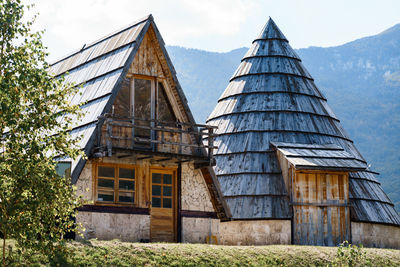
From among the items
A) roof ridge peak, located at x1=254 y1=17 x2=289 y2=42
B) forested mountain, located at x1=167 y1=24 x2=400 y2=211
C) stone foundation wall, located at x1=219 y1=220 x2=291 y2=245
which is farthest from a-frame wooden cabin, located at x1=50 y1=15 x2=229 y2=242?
forested mountain, located at x1=167 y1=24 x2=400 y2=211

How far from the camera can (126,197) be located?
2877 cm

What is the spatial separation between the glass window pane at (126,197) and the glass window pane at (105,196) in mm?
319

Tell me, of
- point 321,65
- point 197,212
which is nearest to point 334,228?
point 197,212

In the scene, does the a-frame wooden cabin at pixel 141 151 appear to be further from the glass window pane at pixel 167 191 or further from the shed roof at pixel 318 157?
the shed roof at pixel 318 157

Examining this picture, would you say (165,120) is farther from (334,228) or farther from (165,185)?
(334,228)

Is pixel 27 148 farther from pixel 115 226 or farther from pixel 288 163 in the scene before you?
pixel 288 163

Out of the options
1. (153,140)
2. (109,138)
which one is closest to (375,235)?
(153,140)

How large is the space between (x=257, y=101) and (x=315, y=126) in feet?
10.5

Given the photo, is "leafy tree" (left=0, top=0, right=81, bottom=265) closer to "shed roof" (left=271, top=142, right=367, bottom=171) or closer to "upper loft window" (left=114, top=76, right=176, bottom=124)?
"upper loft window" (left=114, top=76, right=176, bottom=124)

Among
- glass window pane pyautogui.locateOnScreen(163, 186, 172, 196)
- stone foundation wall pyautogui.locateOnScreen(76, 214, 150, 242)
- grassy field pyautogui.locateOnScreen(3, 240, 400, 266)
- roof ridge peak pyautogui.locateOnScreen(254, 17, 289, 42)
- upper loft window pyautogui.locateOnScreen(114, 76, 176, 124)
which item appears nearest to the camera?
grassy field pyautogui.locateOnScreen(3, 240, 400, 266)

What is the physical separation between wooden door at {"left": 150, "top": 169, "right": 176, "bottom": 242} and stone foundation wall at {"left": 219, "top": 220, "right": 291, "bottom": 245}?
20.9 feet

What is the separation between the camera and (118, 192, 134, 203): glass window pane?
28.6 meters

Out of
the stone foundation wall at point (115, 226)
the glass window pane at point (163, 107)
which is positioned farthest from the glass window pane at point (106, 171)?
the glass window pane at point (163, 107)

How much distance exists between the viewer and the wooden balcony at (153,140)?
90.1ft
